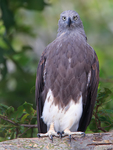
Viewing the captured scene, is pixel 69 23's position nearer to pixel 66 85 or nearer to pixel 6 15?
pixel 66 85

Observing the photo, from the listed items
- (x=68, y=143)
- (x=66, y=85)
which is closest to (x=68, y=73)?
(x=66, y=85)

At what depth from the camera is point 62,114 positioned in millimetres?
4820

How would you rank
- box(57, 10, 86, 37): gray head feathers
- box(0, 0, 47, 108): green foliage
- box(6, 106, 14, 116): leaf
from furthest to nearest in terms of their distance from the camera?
box(0, 0, 47, 108): green foliage, box(57, 10, 86, 37): gray head feathers, box(6, 106, 14, 116): leaf

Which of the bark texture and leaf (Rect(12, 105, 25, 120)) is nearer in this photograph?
the bark texture

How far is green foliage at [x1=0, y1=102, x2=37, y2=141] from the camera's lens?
4461 millimetres

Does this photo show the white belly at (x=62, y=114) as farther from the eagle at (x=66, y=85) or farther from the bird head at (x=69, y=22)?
the bird head at (x=69, y=22)

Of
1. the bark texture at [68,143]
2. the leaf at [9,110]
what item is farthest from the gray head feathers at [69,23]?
the bark texture at [68,143]

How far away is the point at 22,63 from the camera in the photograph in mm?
6594

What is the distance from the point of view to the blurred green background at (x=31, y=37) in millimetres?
6074

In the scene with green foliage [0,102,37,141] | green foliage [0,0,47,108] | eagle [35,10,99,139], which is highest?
green foliage [0,0,47,108]

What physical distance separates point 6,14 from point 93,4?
3.14m

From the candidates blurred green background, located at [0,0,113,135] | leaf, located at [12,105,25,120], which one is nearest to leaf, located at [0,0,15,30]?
blurred green background, located at [0,0,113,135]

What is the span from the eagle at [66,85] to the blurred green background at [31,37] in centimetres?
27

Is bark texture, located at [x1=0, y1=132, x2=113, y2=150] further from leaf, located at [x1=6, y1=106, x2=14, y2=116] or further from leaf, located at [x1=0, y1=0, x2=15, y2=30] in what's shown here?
leaf, located at [x1=0, y1=0, x2=15, y2=30]
